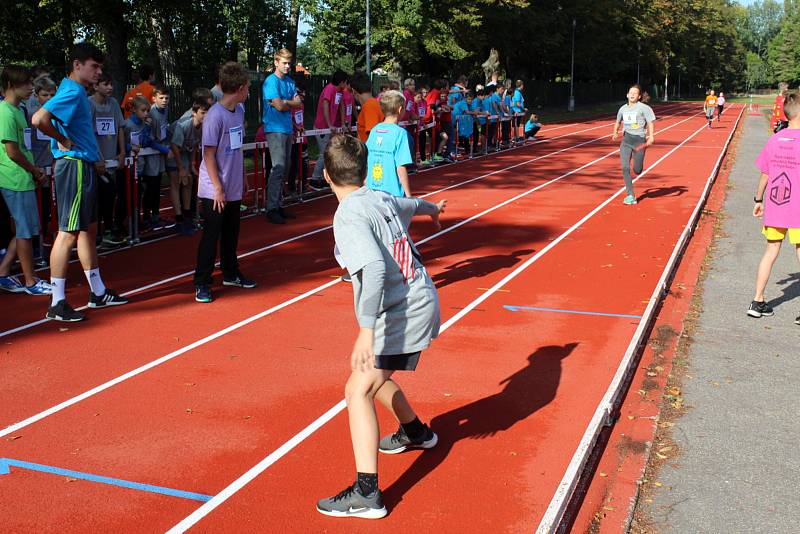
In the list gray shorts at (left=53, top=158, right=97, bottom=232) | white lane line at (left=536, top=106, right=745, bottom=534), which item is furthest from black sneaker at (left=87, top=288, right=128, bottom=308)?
white lane line at (left=536, top=106, right=745, bottom=534)

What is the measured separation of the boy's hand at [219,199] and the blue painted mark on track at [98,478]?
149 inches

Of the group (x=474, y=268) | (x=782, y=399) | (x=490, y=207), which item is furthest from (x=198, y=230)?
(x=782, y=399)

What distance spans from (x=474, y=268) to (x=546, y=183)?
890 cm

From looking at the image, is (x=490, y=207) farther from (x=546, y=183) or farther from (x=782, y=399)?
(x=782, y=399)

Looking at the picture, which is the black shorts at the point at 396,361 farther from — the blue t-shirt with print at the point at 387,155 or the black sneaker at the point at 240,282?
the black sneaker at the point at 240,282

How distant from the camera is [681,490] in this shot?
4680 millimetres

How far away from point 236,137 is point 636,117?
8.70 m

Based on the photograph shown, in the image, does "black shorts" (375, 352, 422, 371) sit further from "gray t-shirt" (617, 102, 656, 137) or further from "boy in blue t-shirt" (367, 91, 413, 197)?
"gray t-shirt" (617, 102, 656, 137)

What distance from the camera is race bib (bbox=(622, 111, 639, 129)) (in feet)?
49.2

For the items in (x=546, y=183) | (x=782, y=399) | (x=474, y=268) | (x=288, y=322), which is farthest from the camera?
(x=546, y=183)

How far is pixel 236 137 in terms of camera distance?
844cm

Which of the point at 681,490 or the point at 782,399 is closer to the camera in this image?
the point at 681,490

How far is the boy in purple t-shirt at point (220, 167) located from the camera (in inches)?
325

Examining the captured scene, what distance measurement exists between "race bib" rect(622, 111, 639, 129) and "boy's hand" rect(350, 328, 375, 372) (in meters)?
12.2
